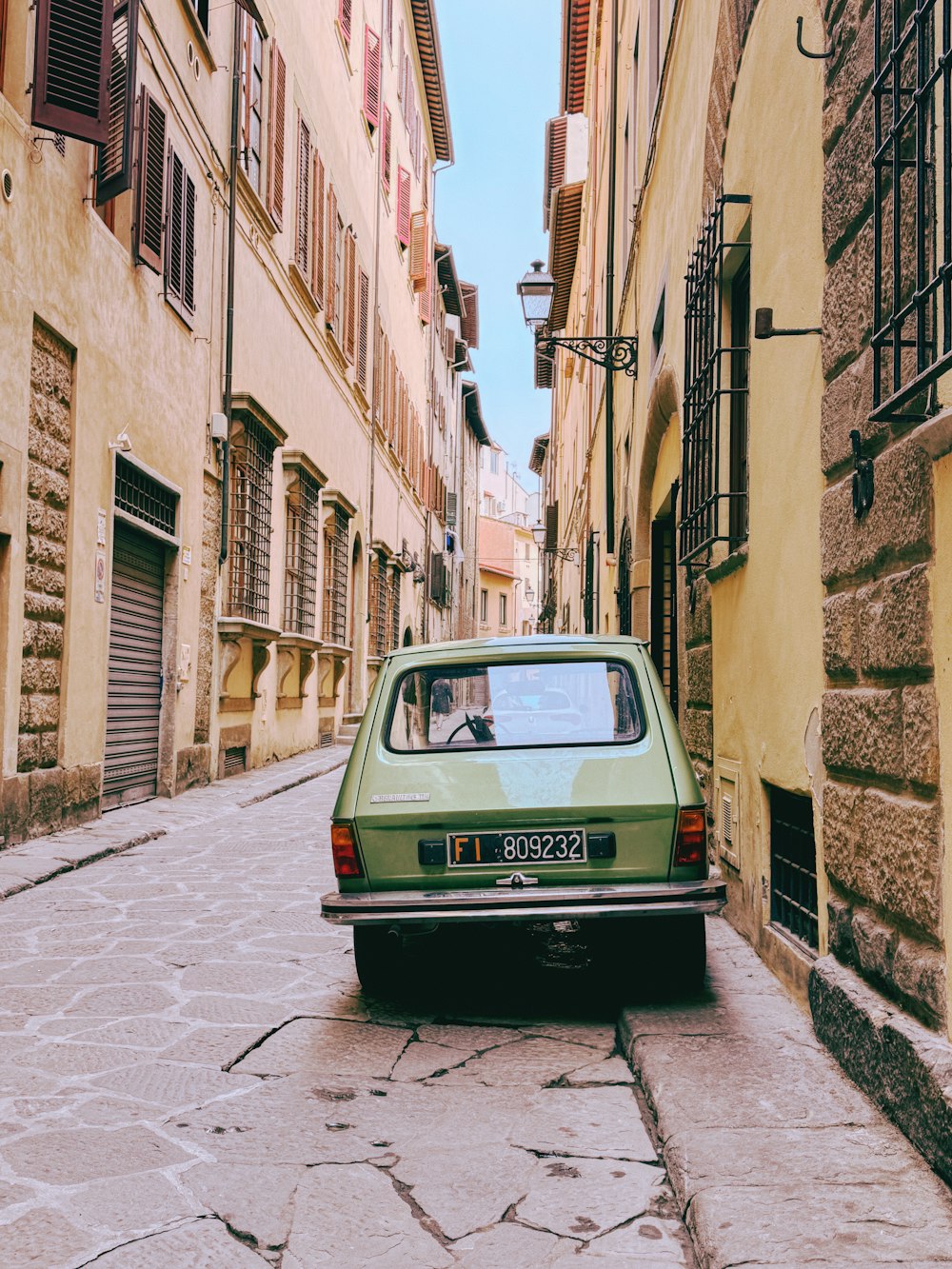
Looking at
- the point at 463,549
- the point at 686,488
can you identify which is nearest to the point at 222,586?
the point at 686,488

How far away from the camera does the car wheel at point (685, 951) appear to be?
500 centimetres

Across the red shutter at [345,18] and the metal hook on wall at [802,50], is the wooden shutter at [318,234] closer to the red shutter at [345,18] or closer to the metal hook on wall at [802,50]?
the red shutter at [345,18]

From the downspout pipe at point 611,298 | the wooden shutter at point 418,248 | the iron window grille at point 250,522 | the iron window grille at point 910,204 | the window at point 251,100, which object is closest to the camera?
the iron window grille at point 910,204

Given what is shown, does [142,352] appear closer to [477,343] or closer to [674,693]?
[674,693]

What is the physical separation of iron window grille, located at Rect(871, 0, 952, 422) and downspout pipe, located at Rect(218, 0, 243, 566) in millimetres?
10177

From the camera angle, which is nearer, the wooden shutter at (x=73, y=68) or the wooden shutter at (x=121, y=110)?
the wooden shutter at (x=73, y=68)

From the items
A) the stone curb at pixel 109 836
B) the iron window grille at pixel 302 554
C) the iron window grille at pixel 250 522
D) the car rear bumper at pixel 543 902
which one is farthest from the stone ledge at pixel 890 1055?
the iron window grille at pixel 302 554

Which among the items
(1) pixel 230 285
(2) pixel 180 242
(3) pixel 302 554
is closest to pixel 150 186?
(2) pixel 180 242

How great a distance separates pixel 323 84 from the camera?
1914 centimetres

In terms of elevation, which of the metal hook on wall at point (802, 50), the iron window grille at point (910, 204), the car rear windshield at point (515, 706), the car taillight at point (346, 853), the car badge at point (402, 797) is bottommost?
the car taillight at point (346, 853)

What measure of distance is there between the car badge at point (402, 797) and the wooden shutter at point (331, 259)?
1522cm

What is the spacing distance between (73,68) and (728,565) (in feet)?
18.1

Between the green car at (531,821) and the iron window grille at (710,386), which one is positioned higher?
the iron window grille at (710,386)

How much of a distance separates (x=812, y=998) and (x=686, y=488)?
3.86 metres
